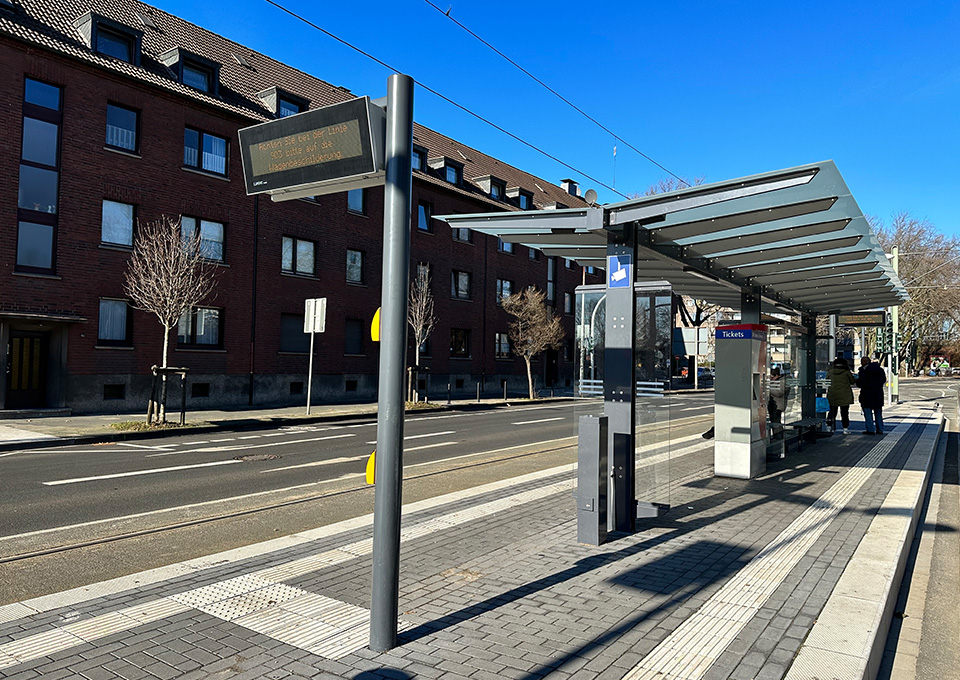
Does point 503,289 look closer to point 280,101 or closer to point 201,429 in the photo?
point 280,101

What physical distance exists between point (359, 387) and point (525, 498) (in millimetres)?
21429

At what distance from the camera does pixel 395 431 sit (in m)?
3.67

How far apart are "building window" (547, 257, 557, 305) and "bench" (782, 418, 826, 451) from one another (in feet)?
95.9

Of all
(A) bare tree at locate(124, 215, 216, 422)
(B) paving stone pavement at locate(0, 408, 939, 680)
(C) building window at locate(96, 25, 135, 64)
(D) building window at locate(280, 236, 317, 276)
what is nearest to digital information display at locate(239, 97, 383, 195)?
(B) paving stone pavement at locate(0, 408, 939, 680)

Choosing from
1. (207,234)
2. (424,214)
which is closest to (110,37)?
(207,234)

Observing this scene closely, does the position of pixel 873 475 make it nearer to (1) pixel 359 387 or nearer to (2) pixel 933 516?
(2) pixel 933 516

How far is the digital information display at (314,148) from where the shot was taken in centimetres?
376

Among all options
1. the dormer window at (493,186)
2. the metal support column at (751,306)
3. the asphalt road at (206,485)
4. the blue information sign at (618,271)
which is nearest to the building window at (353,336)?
the asphalt road at (206,485)

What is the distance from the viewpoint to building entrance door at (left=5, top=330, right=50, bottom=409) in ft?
61.4

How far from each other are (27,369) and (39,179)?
17.2ft

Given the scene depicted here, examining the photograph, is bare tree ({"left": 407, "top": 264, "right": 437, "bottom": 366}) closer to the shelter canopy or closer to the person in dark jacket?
the person in dark jacket

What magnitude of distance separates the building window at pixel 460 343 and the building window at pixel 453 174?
7.86 m

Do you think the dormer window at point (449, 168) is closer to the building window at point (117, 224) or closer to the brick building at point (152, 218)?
the brick building at point (152, 218)

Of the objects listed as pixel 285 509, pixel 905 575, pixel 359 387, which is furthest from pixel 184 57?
pixel 905 575
